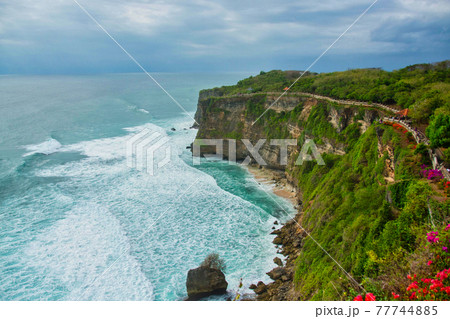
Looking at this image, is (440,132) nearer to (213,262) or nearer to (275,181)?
(213,262)

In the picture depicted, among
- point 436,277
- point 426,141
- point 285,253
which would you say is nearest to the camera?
point 436,277

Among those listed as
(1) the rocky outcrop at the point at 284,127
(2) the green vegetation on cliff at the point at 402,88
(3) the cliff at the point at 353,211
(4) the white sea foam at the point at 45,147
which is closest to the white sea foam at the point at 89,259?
(1) the rocky outcrop at the point at 284,127

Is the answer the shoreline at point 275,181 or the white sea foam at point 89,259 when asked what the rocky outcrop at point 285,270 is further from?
the white sea foam at point 89,259

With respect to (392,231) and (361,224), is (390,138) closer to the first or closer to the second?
(361,224)

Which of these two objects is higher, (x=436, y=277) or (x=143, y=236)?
(x=436, y=277)

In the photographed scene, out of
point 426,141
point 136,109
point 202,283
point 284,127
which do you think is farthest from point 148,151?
point 136,109

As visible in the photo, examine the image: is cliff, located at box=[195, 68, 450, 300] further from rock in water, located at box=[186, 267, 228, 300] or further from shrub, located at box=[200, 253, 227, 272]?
shrub, located at box=[200, 253, 227, 272]
